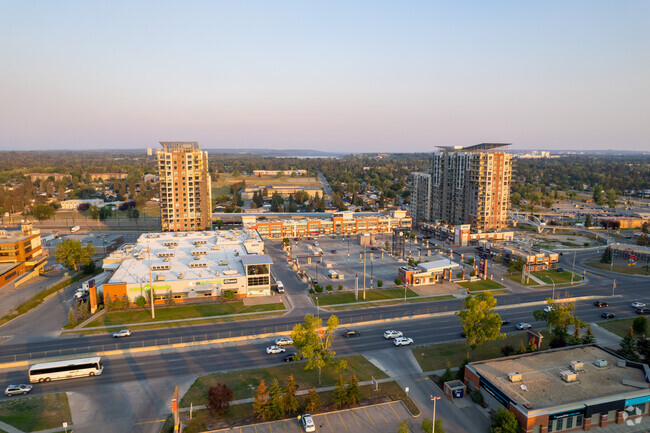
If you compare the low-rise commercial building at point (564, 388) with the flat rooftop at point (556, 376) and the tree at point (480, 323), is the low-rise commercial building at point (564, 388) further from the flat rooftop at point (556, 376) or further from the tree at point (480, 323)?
the tree at point (480, 323)

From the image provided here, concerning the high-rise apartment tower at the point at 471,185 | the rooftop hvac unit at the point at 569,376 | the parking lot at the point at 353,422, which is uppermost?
the high-rise apartment tower at the point at 471,185

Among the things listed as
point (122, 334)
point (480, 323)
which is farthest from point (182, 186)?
point (480, 323)

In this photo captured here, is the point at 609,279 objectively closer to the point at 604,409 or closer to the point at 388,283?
the point at 388,283

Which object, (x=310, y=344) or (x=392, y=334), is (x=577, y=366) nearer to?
(x=392, y=334)

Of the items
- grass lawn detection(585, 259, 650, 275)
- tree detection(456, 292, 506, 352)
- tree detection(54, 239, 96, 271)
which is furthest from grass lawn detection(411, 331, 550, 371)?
tree detection(54, 239, 96, 271)

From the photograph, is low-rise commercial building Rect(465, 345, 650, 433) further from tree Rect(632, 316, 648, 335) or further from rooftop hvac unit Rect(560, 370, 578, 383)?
tree Rect(632, 316, 648, 335)

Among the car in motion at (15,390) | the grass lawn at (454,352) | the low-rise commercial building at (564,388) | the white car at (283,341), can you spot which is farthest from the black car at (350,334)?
the car in motion at (15,390)
